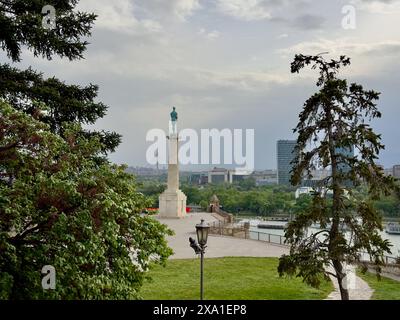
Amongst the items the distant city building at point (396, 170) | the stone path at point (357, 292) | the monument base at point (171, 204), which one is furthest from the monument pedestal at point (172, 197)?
the distant city building at point (396, 170)

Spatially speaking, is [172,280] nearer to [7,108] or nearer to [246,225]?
[7,108]

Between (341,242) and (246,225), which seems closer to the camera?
(341,242)

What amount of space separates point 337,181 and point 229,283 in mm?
6163

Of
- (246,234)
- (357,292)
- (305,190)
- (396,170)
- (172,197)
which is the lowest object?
(357,292)

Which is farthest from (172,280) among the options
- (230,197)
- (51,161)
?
(230,197)

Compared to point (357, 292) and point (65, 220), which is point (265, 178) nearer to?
point (357, 292)

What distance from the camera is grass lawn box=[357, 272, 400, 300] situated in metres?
12.0

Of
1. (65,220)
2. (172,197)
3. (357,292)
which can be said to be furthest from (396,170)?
(172,197)

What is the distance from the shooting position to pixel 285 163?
1789cm

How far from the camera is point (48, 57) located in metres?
11.6

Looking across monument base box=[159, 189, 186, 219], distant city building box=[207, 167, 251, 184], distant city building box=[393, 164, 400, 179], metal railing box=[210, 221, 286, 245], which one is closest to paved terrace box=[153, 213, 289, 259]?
metal railing box=[210, 221, 286, 245]

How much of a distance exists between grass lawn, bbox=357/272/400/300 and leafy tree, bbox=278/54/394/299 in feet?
12.4

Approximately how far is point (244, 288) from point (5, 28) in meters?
9.52

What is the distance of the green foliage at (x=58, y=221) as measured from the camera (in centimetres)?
548
